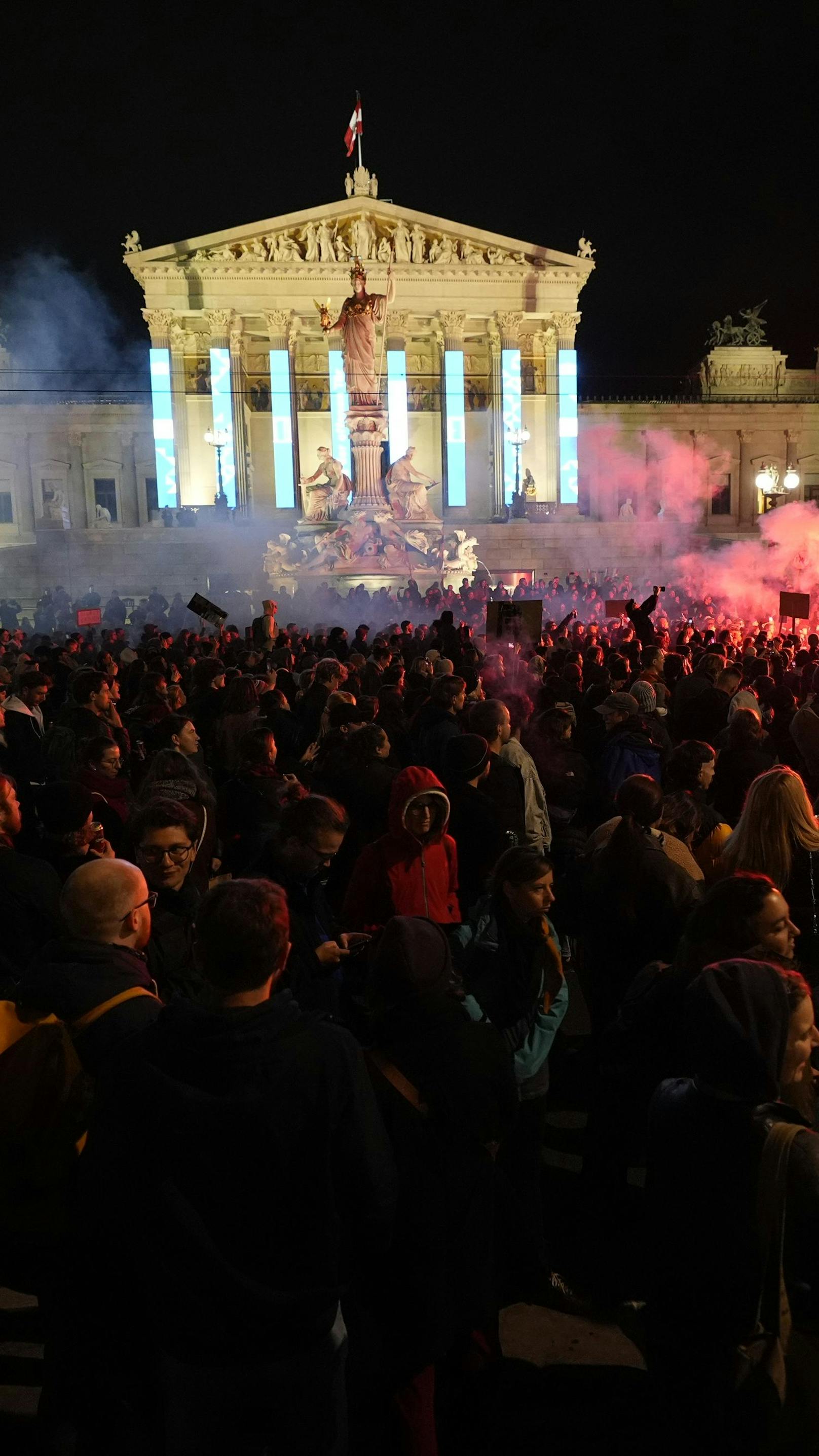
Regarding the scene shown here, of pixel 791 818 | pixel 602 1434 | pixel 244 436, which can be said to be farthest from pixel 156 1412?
pixel 244 436

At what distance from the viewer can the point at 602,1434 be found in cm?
330

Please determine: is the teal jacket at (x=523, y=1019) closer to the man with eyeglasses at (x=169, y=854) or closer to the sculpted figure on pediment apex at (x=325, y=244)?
the man with eyeglasses at (x=169, y=854)

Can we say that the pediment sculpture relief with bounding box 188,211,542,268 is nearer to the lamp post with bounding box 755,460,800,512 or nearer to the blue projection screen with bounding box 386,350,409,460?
the blue projection screen with bounding box 386,350,409,460

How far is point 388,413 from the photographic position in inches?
1837

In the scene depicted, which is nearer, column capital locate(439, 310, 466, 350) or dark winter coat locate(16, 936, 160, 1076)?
dark winter coat locate(16, 936, 160, 1076)

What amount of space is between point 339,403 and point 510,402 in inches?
271

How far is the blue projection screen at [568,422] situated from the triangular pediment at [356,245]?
138 inches

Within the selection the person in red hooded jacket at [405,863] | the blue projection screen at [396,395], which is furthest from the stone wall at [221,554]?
the person in red hooded jacket at [405,863]

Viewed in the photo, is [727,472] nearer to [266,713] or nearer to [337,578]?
[337,578]

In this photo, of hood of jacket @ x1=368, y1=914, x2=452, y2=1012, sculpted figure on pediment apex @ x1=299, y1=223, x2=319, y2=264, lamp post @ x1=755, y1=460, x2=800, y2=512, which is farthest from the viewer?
sculpted figure on pediment apex @ x1=299, y1=223, x2=319, y2=264

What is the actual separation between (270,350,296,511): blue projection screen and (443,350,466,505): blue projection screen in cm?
624

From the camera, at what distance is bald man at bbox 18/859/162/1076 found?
2910 millimetres

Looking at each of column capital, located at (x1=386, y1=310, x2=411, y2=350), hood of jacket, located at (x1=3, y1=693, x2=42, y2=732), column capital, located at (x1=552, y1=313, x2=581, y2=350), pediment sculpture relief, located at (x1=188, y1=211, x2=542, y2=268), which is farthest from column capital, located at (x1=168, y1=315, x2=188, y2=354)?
hood of jacket, located at (x1=3, y1=693, x2=42, y2=732)

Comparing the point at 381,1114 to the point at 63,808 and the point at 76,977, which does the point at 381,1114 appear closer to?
the point at 76,977
